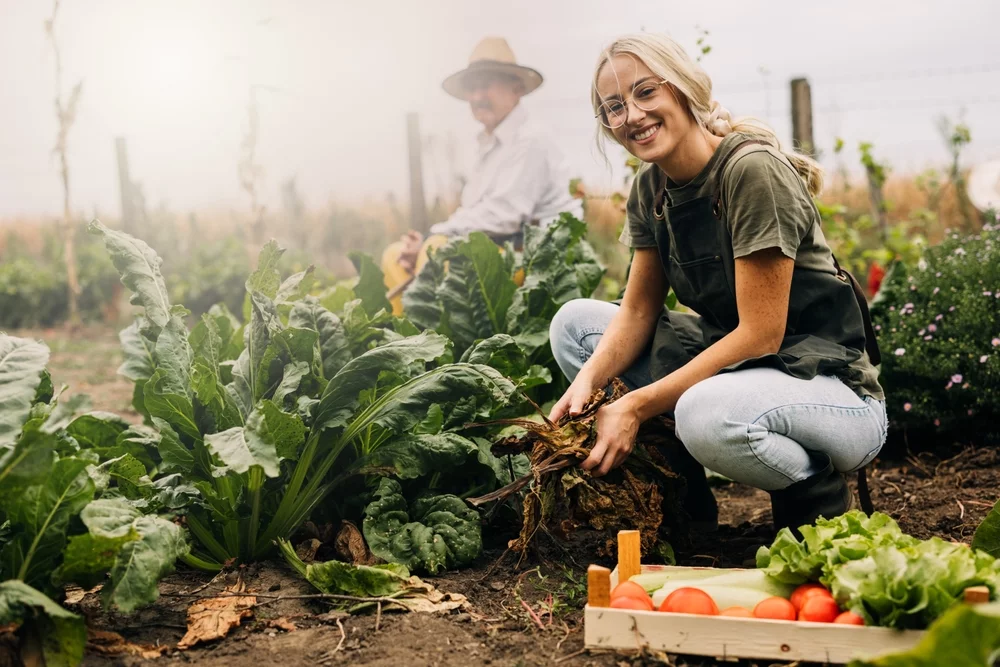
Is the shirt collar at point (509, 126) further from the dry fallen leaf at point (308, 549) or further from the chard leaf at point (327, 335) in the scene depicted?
the dry fallen leaf at point (308, 549)

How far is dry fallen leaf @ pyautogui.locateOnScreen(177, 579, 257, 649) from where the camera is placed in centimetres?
228

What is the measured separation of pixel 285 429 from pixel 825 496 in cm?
144

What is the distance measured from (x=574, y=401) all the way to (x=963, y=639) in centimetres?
137

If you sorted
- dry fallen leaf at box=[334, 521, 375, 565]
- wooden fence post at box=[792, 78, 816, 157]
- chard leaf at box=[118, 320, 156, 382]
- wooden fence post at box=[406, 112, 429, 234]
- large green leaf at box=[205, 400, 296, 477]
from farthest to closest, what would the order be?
wooden fence post at box=[406, 112, 429, 234], wooden fence post at box=[792, 78, 816, 157], chard leaf at box=[118, 320, 156, 382], dry fallen leaf at box=[334, 521, 375, 565], large green leaf at box=[205, 400, 296, 477]

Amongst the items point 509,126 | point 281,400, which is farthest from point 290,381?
point 509,126

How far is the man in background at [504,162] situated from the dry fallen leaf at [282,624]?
9.67 feet

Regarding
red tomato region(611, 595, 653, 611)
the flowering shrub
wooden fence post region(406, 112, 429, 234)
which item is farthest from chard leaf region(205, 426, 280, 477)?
wooden fence post region(406, 112, 429, 234)

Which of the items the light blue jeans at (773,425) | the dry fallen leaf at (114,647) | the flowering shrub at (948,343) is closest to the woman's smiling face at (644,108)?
the light blue jeans at (773,425)

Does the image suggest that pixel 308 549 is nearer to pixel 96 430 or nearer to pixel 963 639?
pixel 96 430

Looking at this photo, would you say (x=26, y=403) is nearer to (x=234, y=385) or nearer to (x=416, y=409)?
(x=234, y=385)

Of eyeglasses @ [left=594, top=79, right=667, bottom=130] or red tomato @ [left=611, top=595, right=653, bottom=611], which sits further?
eyeglasses @ [left=594, top=79, right=667, bottom=130]

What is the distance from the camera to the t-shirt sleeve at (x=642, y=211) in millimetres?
2830

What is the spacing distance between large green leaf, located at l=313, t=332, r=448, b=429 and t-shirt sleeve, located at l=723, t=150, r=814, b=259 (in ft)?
2.87

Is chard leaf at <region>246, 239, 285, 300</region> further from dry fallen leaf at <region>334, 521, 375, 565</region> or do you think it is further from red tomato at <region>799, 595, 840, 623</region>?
red tomato at <region>799, 595, 840, 623</region>
